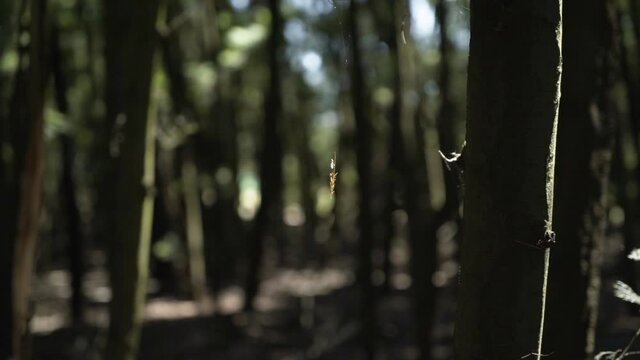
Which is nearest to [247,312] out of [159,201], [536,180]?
[159,201]

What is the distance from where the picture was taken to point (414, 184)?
7863 mm

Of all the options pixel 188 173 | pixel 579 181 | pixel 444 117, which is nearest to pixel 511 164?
pixel 579 181

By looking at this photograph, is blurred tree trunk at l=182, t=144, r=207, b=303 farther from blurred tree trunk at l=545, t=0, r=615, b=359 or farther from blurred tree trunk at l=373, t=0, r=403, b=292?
blurred tree trunk at l=545, t=0, r=615, b=359

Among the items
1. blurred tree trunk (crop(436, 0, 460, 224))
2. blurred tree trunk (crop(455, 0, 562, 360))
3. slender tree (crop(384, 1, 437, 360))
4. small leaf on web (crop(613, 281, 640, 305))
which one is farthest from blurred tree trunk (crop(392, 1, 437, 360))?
blurred tree trunk (crop(455, 0, 562, 360))

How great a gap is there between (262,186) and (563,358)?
28.7 ft

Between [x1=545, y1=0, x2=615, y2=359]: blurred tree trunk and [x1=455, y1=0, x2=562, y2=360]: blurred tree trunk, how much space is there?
1442 mm

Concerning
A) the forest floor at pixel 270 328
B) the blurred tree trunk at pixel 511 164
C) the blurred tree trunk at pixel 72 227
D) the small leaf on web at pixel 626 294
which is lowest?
the forest floor at pixel 270 328

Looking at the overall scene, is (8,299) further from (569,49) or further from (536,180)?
(536,180)

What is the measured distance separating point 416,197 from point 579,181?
181 inches

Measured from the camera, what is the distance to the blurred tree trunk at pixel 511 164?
5.92ft

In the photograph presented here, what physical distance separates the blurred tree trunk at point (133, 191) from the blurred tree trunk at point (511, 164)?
259 cm

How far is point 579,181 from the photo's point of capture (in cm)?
329

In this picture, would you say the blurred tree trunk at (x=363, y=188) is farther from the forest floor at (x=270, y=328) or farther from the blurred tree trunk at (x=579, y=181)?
the blurred tree trunk at (x=579, y=181)

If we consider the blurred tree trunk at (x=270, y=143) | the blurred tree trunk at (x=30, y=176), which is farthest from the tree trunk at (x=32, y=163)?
the blurred tree trunk at (x=270, y=143)
